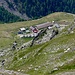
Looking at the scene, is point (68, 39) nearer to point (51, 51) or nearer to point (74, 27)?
point (51, 51)

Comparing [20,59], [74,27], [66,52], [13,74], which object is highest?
[13,74]

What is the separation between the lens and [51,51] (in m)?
70.9

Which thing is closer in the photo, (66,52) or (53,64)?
(53,64)

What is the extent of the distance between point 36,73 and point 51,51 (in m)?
17.8

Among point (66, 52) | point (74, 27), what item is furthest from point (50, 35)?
point (66, 52)

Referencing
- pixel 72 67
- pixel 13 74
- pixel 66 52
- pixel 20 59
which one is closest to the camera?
pixel 13 74

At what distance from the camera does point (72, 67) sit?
170 feet

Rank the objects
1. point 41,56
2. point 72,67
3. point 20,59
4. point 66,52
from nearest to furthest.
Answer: point 72,67 → point 66,52 → point 41,56 → point 20,59

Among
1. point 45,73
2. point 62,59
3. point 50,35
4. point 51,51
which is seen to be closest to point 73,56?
point 62,59

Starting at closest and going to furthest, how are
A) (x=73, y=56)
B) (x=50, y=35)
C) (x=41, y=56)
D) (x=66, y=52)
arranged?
(x=73, y=56) < (x=66, y=52) < (x=41, y=56) < (x=50, y=35)

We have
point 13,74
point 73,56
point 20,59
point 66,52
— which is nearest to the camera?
point 13,74

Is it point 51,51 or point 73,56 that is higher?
point 73,56

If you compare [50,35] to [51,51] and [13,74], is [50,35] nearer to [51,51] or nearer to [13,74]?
[51,51]

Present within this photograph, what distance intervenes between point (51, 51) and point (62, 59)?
491 inches
